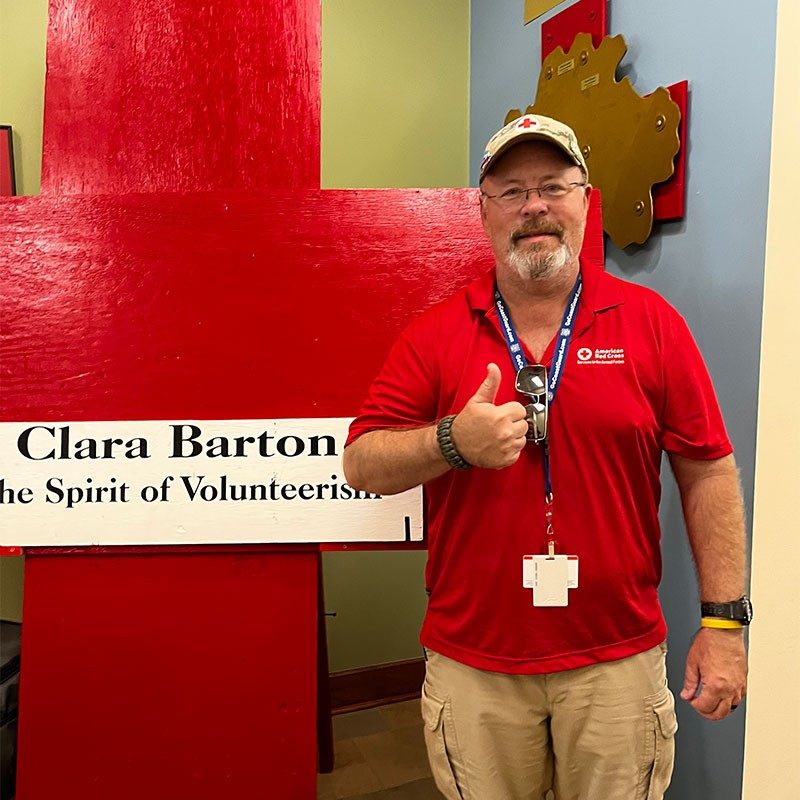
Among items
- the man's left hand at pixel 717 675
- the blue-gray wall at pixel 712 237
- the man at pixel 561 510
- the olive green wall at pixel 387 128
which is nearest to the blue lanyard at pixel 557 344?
the man at pixel 561 510

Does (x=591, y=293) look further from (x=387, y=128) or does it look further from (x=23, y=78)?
(x=23, y=78)

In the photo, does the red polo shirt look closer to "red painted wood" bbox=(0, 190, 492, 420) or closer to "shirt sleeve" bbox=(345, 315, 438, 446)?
"shirt sleeve" bbox=(345, 315, 438, 446)

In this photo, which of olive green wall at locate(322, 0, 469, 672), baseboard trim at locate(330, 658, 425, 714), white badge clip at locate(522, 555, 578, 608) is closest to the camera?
white badge clip at locate(522, 555, 578, 608)

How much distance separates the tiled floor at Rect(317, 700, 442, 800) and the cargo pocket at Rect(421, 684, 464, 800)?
38.0 inches

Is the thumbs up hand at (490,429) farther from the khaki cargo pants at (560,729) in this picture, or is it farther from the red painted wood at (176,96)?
the red painted wood at (176,96)

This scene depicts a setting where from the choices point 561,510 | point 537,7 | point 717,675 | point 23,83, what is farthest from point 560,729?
point 23,83

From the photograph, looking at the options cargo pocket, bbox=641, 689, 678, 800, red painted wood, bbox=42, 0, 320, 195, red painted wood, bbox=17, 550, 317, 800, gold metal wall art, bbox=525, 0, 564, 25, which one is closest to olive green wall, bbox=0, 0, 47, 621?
red painted wood, bbox=42, 0, 320, 195

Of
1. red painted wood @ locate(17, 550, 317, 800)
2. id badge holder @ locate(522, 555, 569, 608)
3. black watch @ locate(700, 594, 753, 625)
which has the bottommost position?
red painted wood @ locate(17, 550, 317, 800)

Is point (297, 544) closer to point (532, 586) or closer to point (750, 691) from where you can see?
point (532, 586)

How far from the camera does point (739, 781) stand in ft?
5.17

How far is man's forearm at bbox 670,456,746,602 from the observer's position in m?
1.17

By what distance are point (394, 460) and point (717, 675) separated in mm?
613

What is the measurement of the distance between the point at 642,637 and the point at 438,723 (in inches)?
14.4

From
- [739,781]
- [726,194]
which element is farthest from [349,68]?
[739,781]
